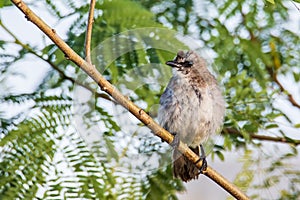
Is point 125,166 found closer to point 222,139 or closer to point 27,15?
point 222,139

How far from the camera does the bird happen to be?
1148mm

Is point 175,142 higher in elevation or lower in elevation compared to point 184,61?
lower

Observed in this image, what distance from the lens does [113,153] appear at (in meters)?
1.09

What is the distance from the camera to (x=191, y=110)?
4.02 feet

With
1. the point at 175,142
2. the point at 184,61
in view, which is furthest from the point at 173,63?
the point at 175,142

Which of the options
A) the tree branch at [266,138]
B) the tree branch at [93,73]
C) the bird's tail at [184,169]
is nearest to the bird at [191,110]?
the bird's tail at [184,169]

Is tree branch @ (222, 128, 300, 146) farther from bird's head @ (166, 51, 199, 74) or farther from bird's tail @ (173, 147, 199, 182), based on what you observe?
bird's head @ (166, 51, 199, 74)

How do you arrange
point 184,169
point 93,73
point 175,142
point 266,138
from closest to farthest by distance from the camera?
1. point 93,73
2. point 175,142
3. point 184,169
4. point 266,138

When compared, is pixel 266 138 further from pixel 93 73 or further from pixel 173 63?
pixel 93 73

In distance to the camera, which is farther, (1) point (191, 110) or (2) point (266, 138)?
(2) point (266, 138)

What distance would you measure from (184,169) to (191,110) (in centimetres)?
12

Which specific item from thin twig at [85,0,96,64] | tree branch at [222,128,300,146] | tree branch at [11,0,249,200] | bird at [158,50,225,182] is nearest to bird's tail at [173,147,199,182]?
bird at [158,50,225,182]

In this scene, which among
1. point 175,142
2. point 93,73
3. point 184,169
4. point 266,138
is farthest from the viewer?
point 266,138

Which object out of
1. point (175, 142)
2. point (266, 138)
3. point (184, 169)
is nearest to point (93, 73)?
point (175, 142)
